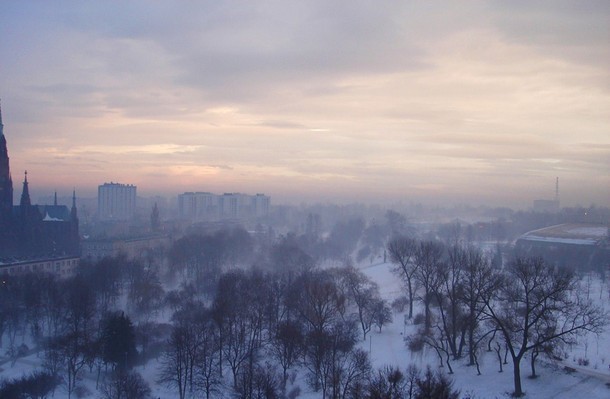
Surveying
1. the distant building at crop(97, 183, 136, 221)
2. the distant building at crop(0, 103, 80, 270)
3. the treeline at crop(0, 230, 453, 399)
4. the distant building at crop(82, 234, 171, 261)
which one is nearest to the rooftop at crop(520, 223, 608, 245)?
the treeline at crop(0, 230, 453, 399)

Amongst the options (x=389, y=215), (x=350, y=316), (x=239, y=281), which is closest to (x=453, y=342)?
(x=350, y=316)

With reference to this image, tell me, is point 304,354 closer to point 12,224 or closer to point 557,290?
point 557,290

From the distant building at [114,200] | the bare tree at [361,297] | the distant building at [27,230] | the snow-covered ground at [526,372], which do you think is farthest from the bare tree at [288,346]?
the distant building at [114,200]

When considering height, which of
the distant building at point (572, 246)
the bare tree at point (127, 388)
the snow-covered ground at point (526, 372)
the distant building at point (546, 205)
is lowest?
the bare tree at point (127, 388)

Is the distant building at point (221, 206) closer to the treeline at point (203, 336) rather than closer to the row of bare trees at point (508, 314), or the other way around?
the treeline at point (203, 336)

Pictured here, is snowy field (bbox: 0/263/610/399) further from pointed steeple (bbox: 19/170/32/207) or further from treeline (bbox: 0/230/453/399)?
pointed steeple (bbox: 19/170/32/207)
